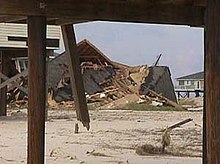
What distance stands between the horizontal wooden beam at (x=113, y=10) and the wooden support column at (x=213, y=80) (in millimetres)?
→ 1782

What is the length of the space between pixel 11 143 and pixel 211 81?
9.23 meters

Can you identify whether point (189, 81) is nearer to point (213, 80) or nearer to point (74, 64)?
point (74, 64)

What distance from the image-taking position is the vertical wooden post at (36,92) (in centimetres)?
757

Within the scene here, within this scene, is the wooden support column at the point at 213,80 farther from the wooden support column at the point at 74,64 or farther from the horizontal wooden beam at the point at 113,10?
the wooden support column at the point at 74,64

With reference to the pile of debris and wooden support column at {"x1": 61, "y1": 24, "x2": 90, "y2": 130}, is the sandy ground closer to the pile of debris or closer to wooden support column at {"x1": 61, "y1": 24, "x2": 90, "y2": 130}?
wooden support column at {"x1": 61, "y1": 24, "x2": 90, "y2": 130}

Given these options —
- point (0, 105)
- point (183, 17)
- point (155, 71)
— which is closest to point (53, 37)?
point (0, 105)

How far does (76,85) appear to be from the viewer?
13641 millimetres

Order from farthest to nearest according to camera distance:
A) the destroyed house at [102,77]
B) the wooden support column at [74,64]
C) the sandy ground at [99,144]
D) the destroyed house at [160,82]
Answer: the destroyed house at [160,82] → the destroyed house at [102,77] → the wooden support column at [74,64] → the sandy ground at [99,144]

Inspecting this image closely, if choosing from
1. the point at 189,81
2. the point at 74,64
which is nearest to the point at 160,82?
the point at 74,64

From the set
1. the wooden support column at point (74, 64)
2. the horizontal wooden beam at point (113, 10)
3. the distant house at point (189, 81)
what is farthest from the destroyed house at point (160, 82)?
the distant house at point (189, 81)

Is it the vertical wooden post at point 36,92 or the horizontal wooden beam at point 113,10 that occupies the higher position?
the horizontal wooden beam at point 113,10

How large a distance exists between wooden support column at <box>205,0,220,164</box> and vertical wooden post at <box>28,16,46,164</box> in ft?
7.53

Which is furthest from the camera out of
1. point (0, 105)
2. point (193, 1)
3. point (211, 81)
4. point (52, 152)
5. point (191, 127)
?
point (0, 105)

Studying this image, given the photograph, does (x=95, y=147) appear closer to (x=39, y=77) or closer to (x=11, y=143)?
→ (x=11, y=143)
